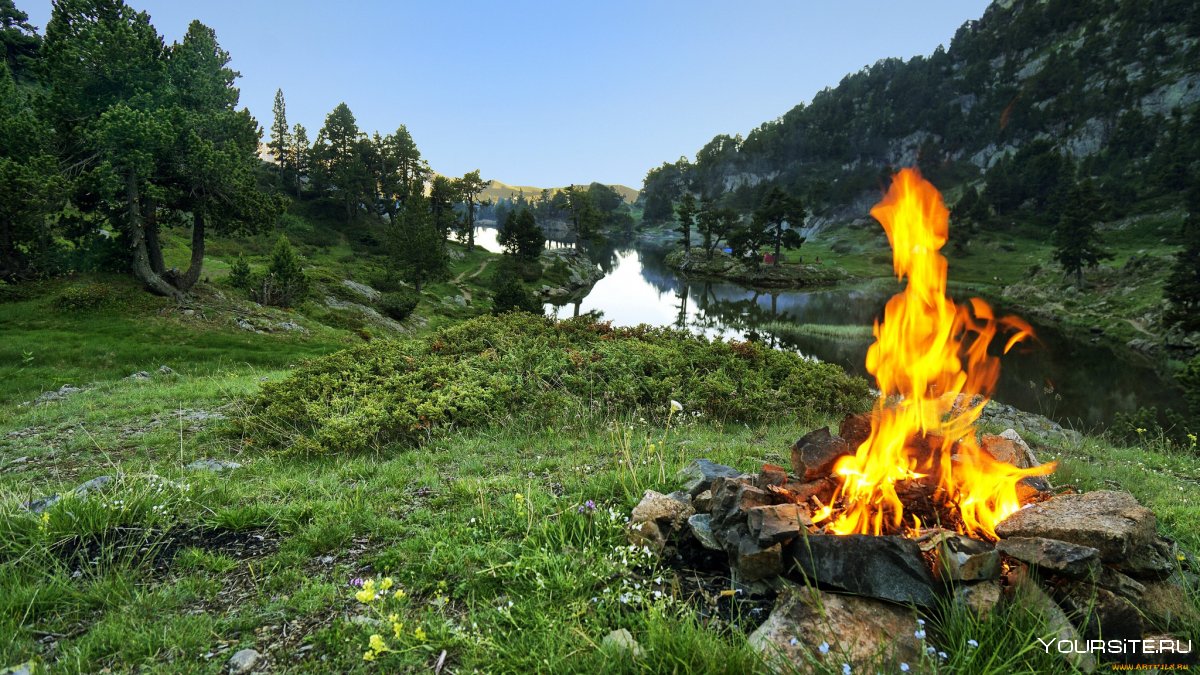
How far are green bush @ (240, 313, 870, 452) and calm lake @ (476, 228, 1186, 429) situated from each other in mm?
9270

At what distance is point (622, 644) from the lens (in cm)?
329

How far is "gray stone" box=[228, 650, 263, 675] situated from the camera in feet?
11.2

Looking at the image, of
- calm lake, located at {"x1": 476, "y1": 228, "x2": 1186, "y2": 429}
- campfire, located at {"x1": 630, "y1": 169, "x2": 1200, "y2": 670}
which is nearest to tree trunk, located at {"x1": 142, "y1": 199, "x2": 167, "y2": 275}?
calm lake, located at {"x1": 476, "y1": 228, "x2": 1186, "y2": 429}

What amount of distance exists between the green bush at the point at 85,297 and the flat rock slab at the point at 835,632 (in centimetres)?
3310

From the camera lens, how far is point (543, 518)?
4.98m

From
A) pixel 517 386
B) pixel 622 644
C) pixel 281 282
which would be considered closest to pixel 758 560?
pixel 622 644

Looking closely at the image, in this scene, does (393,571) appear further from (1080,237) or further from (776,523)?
(1080,237)

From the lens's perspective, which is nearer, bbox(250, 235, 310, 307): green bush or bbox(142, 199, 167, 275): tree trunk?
bbox(142, 199, 167, 275): tree trunk

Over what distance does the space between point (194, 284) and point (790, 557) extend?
3714cm

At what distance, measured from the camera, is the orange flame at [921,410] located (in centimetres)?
445

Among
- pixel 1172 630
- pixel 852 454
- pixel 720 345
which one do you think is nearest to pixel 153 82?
pixel 720 345

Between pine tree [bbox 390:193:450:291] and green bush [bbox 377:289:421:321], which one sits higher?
pine tree [bbox 390:193:450:291]

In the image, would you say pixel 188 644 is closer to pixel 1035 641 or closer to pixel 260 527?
pixel 260 527

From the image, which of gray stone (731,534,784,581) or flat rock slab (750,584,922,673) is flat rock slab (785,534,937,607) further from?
gray stone (731,534,784,581)
